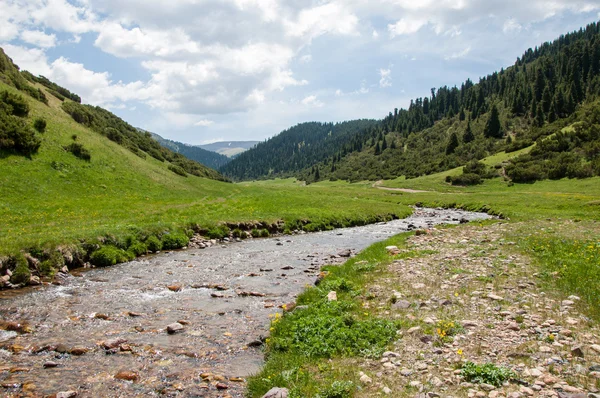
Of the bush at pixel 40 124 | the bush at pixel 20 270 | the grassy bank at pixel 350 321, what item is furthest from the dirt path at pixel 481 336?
the bush at pixel 40 124

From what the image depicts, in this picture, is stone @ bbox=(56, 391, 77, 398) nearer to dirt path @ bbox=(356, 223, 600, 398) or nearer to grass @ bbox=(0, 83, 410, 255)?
dirt path @ bbox=(356, 223, 600, 398)

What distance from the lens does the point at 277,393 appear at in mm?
6992

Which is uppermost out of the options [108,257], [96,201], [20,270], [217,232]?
[96,201]

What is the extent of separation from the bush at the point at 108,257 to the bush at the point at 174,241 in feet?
12.3

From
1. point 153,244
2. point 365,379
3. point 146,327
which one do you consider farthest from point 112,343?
point 153,244

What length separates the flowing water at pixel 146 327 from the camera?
8.18 m

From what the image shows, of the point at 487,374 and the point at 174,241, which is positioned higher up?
the point at 487,374

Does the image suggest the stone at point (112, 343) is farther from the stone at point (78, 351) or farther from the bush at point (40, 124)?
the bush at point (40, 124)

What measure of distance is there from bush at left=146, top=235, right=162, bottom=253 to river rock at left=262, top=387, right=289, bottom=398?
19521 mm

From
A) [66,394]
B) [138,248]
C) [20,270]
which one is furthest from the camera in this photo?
[138,248]

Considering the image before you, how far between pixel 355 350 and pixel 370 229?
30.5 metres

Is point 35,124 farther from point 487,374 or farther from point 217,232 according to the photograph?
point 487,374

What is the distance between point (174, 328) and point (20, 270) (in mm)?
10052

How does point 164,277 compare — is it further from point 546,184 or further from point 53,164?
point 546,184
